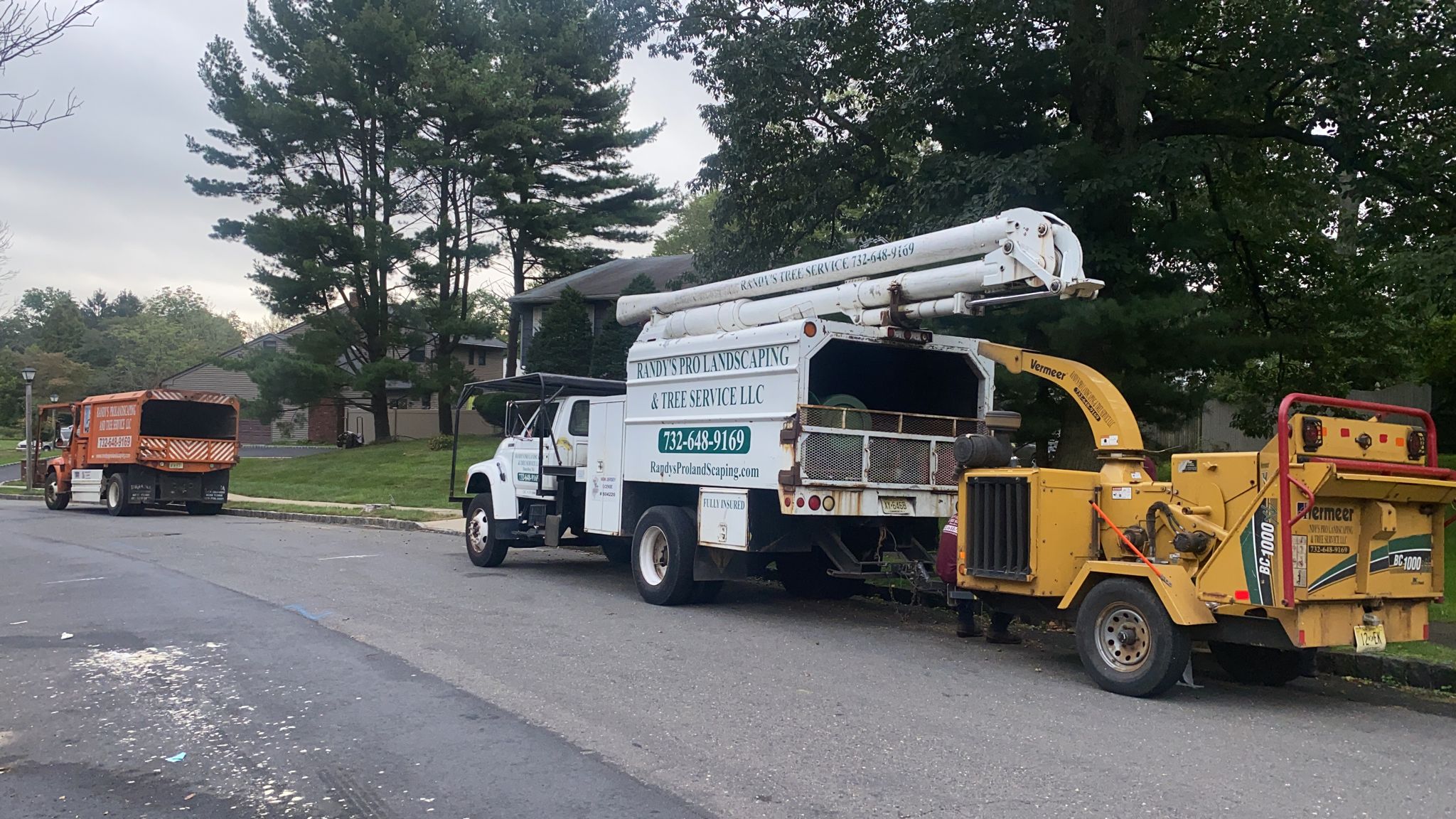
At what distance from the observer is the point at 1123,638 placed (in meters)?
7.52

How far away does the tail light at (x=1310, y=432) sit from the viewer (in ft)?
22.1

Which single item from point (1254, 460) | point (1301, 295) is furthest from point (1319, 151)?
point (1254, 460)

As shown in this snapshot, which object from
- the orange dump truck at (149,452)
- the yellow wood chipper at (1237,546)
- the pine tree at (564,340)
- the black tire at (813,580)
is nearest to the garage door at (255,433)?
the pine tree at (564,340)

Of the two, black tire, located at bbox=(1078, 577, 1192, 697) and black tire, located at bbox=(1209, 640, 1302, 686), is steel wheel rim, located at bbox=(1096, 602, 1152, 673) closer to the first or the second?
black tire, located at bbox=(1078, 577, 1192, 697)

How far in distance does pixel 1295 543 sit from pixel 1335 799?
194 centimetres

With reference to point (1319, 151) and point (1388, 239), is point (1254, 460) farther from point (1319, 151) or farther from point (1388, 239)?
point (1319, 151)

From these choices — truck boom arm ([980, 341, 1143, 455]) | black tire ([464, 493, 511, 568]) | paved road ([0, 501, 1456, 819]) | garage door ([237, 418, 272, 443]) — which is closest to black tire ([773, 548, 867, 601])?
paved road ([0, 501, 1456, 819])

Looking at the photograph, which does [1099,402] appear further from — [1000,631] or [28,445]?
[28,445]

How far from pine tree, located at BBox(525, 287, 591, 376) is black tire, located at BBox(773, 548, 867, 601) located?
22937mm

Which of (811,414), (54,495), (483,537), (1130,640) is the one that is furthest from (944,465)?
(54,495)

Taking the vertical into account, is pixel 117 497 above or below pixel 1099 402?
below

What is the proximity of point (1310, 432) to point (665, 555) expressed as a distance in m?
6.11

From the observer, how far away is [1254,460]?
7074 millimetres

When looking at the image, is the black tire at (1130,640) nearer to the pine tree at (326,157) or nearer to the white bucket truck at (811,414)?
the white bucket truck at (811,414)
